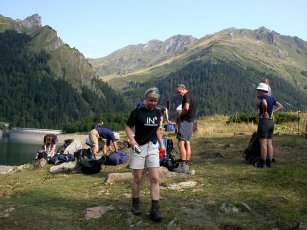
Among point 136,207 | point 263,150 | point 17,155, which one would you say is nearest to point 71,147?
point 263,150

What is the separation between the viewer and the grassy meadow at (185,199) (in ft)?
27.7

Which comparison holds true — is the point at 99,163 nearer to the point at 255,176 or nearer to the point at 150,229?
the point at 255,176

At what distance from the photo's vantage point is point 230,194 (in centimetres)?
1040

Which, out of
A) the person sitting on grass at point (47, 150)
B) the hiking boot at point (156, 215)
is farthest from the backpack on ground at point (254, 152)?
the person sitting on grass at point (47, 150)

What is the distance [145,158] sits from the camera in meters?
8.77

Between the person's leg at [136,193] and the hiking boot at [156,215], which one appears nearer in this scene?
the hiking boot at [156,215]

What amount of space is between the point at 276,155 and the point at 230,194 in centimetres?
684

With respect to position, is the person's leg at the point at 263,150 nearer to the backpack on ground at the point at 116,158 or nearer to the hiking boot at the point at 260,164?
the hiking boot at the point at 260,164

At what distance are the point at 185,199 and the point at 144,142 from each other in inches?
83.5

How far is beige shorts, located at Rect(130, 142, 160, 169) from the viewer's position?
870 cm

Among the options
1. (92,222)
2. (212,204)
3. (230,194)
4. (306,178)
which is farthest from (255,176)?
(92,222)

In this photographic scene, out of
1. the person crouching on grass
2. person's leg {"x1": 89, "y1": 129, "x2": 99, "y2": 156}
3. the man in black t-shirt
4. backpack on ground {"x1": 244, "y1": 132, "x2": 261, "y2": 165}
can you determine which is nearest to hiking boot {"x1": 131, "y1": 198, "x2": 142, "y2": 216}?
the person crouching on grass

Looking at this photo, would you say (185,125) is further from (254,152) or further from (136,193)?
(136,193)

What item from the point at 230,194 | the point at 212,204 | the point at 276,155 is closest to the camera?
the point at 212,204
